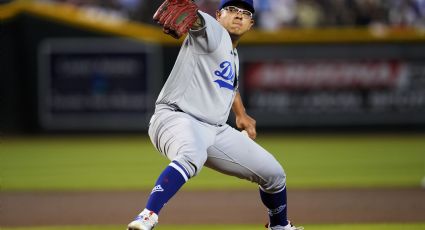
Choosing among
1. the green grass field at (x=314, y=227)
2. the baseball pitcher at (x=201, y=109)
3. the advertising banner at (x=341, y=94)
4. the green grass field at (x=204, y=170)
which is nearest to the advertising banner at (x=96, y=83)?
the green grass field at (x=204, y=170)

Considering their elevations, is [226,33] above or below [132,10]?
above

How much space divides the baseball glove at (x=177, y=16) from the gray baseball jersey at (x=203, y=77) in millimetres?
228

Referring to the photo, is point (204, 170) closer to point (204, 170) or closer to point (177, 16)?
point (204, 170)

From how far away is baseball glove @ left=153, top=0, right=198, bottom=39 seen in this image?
15.1 ft

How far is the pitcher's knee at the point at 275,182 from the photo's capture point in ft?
17.2

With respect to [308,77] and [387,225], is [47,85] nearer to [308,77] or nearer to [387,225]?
A: [308,77]

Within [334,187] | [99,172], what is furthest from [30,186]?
[334,187]

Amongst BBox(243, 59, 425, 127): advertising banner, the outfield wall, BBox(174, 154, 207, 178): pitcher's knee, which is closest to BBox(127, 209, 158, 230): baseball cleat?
BBox(174, 154, 207, 178): pitcher's knee

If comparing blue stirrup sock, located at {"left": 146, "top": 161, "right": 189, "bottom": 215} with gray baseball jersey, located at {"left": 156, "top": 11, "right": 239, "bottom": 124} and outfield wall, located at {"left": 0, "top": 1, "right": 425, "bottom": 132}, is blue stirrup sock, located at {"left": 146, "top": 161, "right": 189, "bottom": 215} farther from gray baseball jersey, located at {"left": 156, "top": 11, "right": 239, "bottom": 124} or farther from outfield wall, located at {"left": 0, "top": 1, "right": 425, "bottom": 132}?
outfield wall, located at {"left": 0, "top": 1, "right": 425, "bottom": 132}

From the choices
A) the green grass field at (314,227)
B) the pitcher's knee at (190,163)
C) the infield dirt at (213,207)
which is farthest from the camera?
the infield dirt at (213,207)

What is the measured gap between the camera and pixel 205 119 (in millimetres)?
5047

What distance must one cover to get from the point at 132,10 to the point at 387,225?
35.4 feet

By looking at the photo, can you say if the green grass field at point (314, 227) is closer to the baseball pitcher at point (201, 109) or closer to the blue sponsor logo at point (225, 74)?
the baseball pitcher at point (201, 109)

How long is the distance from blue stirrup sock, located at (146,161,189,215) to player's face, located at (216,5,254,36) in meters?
1.02
